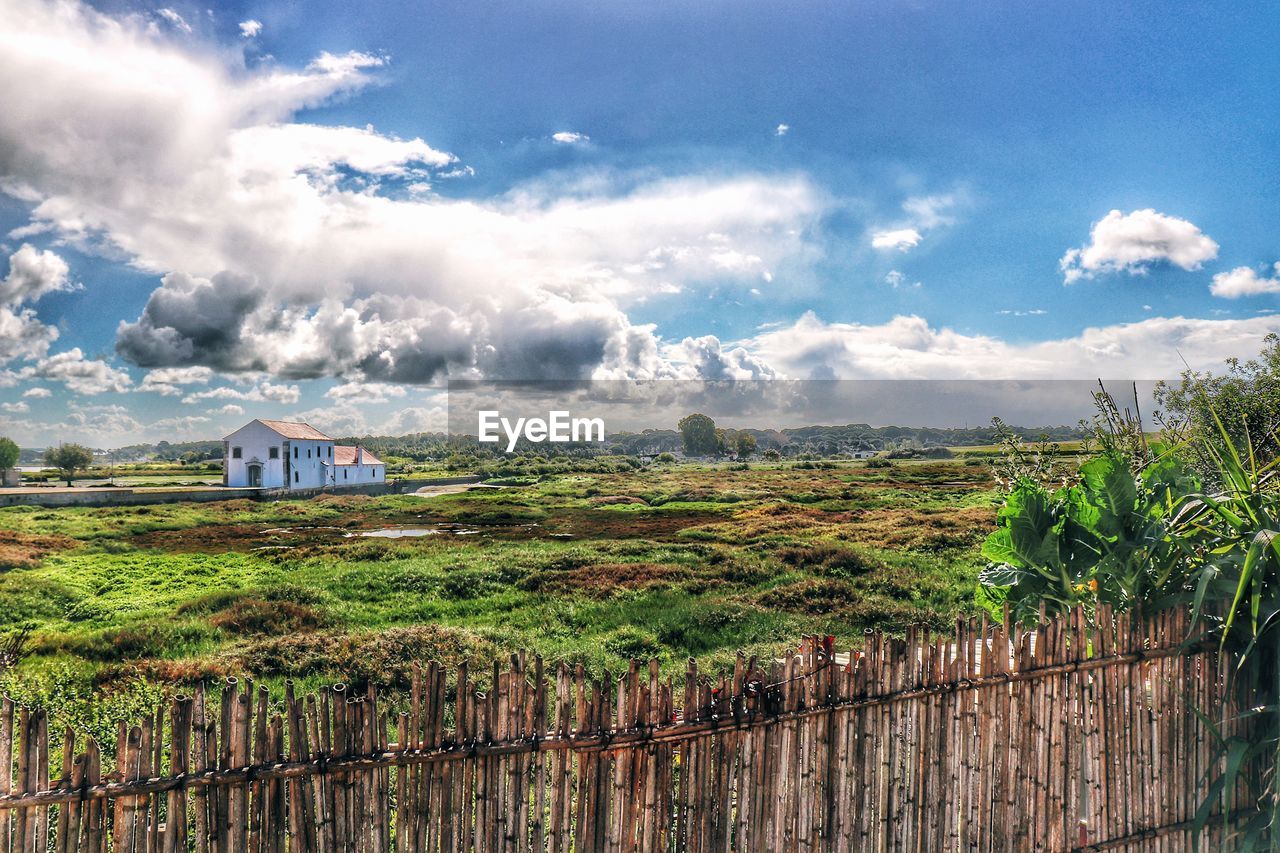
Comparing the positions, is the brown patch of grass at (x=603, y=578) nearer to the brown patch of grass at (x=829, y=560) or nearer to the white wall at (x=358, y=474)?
the brown patch of grass at (x=829, y=560)

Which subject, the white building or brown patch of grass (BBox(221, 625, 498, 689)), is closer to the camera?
brown patch of grass (BBox(221, 625, 498, 689))

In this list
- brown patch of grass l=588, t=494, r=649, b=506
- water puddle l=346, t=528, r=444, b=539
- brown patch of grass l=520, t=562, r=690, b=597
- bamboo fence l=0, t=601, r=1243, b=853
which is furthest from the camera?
brown patch of grass l=588, t=494, r=649, b=506

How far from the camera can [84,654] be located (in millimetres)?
10453

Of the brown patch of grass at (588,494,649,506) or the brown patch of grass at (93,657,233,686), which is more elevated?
the brown patch of grass at (588,494,649,506)

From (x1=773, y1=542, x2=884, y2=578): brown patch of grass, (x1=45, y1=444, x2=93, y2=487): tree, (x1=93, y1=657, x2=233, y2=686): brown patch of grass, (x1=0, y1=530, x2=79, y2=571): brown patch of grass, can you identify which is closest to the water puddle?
(x1=0, y1=530, x2=79, y2=571): brown patch of grass

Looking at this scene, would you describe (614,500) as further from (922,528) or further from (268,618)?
(268,618)

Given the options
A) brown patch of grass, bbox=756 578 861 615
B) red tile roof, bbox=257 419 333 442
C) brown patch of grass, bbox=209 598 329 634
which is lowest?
brown patch of grass, bbox=209 598 329 634

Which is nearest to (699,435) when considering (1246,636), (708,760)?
(1246,636)

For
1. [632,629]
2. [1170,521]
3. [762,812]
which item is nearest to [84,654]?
[632,629]

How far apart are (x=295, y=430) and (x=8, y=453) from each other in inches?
302

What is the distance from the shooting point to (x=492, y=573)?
1484 centimetres

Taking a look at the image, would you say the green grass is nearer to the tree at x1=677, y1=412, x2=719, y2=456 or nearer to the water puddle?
the water puddle

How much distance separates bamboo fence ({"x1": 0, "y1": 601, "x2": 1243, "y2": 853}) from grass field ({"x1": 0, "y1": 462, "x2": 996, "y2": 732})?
5810 millimetres

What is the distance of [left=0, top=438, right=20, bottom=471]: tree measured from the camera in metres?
20.5
